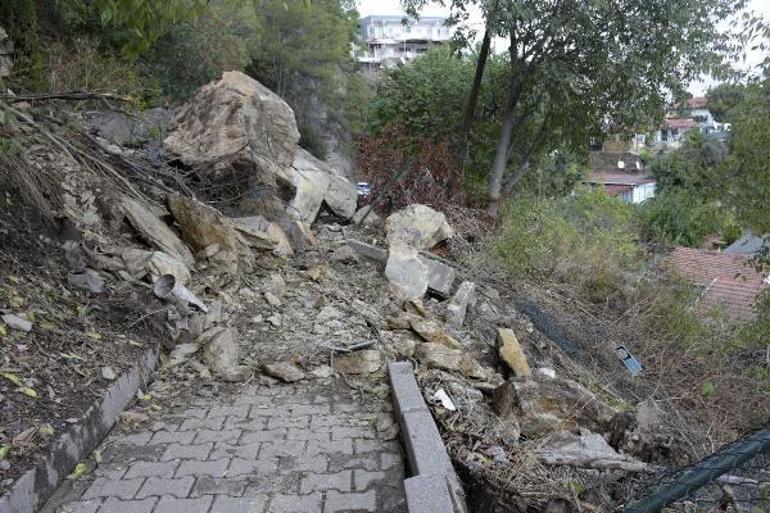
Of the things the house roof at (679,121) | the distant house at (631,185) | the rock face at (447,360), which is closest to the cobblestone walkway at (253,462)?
the rock face at (447,360)

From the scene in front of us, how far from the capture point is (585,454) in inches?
118

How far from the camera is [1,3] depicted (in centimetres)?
674

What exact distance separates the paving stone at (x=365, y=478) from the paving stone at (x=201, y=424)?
884 mm

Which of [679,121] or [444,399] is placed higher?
[679,121]

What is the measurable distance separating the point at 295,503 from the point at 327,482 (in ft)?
0.69

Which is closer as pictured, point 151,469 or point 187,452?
point 151,469

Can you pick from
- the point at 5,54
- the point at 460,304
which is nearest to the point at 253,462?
the point at 460,304

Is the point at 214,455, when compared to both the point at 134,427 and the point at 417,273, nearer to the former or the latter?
the point at 134,427

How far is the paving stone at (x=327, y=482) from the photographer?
2713 millimetres

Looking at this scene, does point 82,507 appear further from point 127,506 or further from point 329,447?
point 329,447

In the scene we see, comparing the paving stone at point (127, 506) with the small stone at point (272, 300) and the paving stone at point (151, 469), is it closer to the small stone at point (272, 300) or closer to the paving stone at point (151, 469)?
the paving stone at point (151, 469)

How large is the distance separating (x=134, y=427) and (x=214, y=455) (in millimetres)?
530

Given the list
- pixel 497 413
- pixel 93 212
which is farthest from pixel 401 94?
pixel 497 413

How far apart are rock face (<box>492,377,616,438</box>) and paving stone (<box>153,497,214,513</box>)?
1.69m
